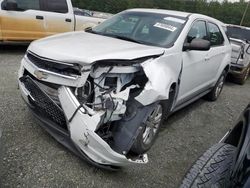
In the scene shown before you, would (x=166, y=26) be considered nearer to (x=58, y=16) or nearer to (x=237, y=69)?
(x=58, y=16)

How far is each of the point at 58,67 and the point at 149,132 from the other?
132 cm

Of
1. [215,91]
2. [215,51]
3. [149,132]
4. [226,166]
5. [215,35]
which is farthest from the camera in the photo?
[215,91]

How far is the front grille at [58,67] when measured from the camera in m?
2.84

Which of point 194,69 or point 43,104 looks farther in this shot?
point 194,69

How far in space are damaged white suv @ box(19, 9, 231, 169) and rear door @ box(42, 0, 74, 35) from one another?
414cm

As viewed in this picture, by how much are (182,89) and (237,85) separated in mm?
5155

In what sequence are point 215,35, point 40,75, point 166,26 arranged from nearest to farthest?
1. point 40,75
2. point 166,26
3. point 215,35

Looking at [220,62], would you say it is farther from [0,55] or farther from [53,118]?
[0,55]

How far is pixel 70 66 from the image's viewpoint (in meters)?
2.84

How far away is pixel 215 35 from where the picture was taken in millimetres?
5438

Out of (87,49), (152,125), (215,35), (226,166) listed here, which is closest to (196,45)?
(152,125)

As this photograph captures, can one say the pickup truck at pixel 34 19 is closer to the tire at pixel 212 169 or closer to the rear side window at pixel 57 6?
the rear side window at pixel 57 6

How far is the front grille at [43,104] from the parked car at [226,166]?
148 centimetres

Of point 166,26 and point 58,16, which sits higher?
point 166,26
